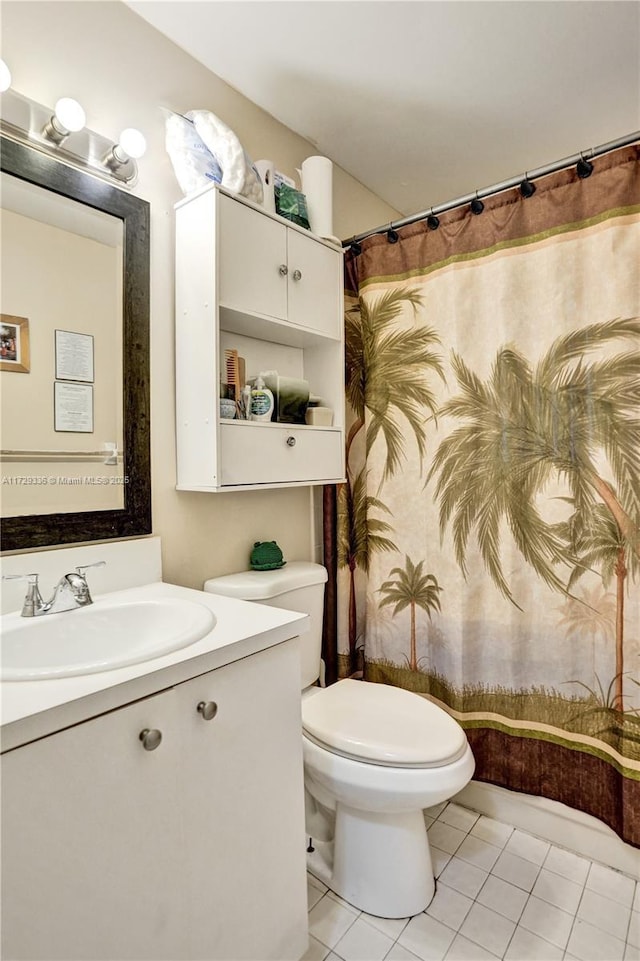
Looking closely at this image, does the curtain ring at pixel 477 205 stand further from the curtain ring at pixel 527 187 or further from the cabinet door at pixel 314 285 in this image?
the cabinet door at pixel 314 285

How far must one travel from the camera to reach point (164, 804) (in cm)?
85

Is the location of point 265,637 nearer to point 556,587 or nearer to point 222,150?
point 556,587

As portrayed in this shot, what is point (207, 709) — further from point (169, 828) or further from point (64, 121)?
point (64, 121)

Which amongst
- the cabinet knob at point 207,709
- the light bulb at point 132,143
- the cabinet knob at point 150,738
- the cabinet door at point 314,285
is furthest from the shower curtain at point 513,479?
the cabinet knob at point 150,738

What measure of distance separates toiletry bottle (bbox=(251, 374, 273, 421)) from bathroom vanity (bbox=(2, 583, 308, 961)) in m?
0.57

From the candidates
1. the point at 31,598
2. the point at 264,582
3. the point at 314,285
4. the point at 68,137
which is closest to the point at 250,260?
the point at 314,285

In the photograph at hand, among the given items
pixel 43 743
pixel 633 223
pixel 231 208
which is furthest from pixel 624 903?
pixel 231 208

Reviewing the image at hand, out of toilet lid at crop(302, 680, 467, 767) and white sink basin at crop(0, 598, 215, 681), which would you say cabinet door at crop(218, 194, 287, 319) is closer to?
white sink basin at crop(0, 598, 215, 681)

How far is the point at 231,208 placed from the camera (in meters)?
1.37

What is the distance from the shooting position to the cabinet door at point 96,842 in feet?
2.26

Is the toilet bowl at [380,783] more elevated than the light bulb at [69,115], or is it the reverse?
the light bulb at [69,115]

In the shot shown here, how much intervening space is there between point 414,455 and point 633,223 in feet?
2.85

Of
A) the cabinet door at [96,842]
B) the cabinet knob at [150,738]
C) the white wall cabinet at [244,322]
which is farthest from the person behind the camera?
the white wall cabinet at [244,322]

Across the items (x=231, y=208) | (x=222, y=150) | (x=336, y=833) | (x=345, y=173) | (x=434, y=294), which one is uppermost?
(x=345, y=173)
